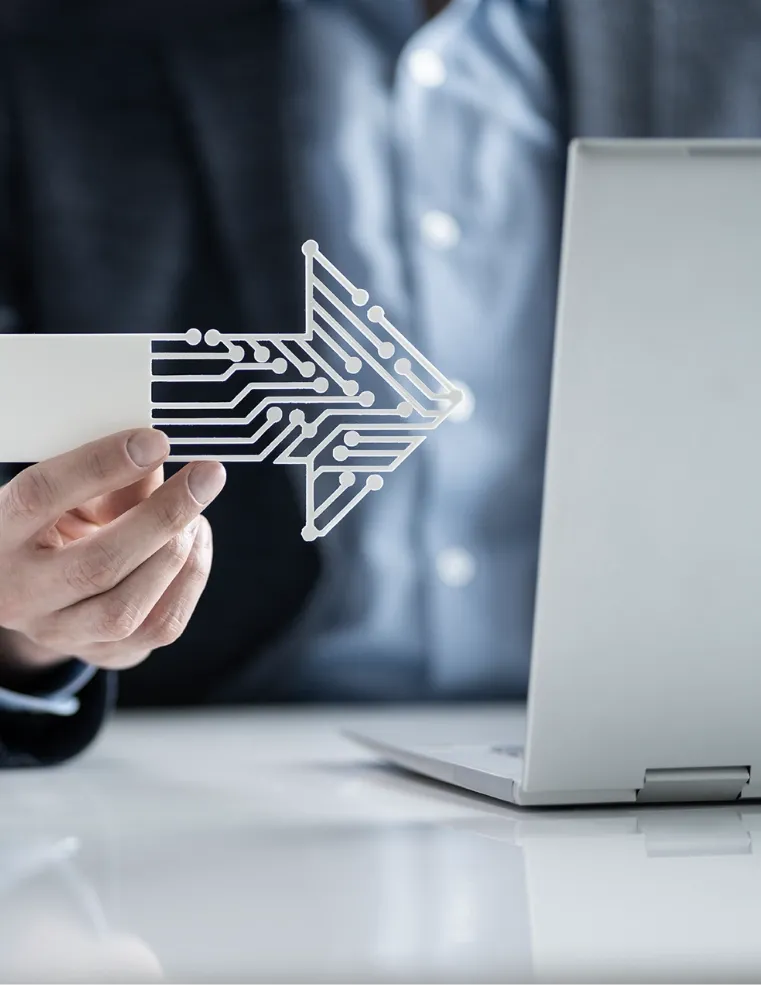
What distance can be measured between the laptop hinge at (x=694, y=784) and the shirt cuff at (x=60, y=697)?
1.73ft

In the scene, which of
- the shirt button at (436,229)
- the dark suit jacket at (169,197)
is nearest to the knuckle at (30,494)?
the dark suit jacket at (169,197)

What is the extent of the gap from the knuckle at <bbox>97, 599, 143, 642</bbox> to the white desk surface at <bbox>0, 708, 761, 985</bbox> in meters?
0.12

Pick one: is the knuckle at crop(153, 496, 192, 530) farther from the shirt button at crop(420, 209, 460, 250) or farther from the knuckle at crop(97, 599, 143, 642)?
the shirt button at crop(420, 209, 460, 250)

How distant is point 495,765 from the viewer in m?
0.82

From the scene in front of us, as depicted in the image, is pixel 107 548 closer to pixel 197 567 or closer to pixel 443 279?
pixel 197 567

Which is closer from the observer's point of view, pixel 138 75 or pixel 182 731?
pixel 182 731

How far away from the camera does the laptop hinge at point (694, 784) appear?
2.44 ft

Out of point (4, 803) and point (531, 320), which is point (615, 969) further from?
point (531, 320)

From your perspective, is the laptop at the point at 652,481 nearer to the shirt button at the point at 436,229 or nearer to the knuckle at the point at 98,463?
the knuckle at the point at 98,463

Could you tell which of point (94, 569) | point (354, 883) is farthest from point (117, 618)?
point (354, 883)

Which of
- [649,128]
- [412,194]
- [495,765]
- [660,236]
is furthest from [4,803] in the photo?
[649,128]

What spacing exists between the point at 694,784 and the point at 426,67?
3.82 ft

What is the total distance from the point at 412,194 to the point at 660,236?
1044 mm

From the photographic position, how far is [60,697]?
1.07 meters
